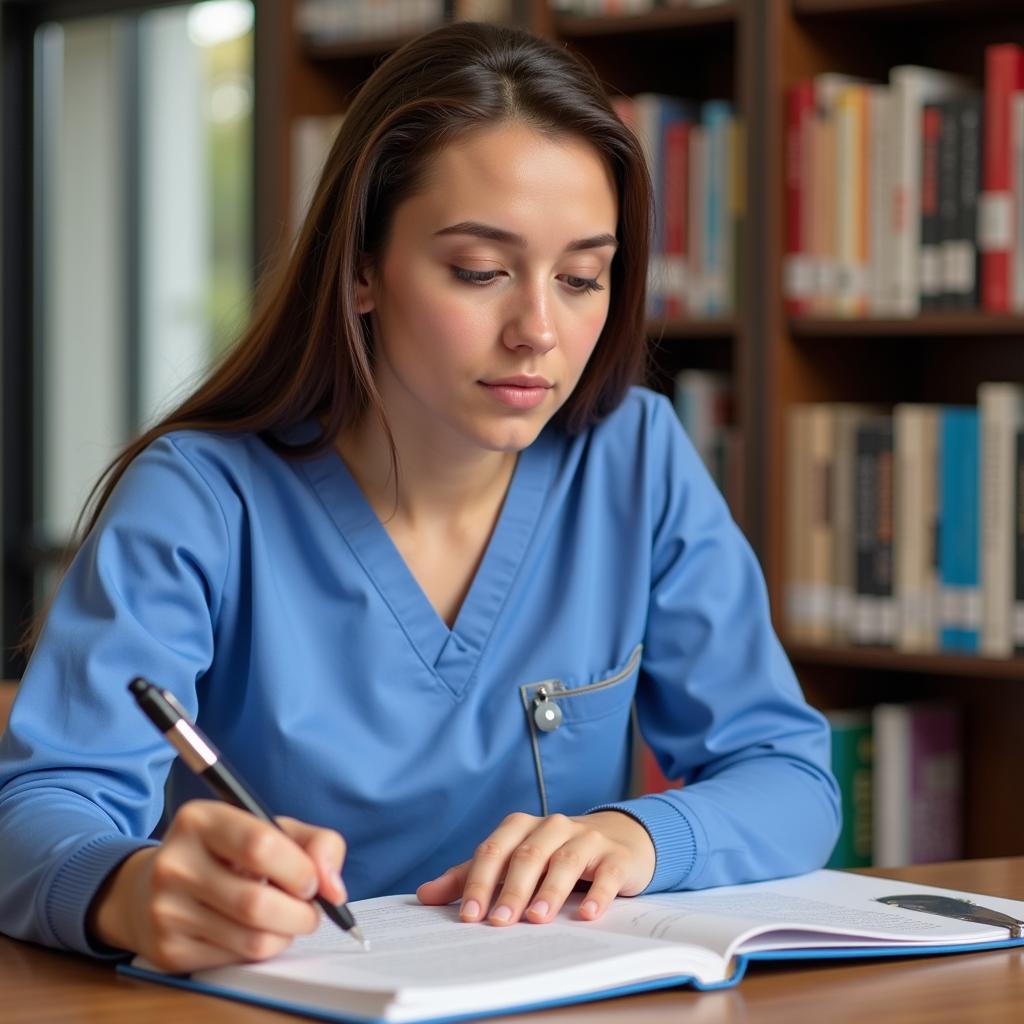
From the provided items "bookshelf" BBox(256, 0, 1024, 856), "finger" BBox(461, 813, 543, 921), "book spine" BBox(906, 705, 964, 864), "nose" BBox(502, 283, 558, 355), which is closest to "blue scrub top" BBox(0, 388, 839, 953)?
"finger" BBox(461, 813, 543, 921)

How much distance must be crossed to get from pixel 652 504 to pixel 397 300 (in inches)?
13.1

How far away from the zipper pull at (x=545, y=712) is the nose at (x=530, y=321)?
1.00 feet

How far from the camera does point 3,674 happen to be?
3586 millimetres

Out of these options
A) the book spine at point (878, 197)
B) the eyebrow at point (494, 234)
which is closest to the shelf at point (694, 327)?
the book spine at point (878, 197)

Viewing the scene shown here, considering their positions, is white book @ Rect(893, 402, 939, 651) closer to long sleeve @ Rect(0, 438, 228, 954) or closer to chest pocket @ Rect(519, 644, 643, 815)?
chest pocket @ Rect(519, 644, 643, 815)

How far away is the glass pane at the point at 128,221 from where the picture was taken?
12.7 ft

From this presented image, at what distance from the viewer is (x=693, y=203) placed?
2.53 m

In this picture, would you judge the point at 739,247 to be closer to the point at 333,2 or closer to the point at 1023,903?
the point at 333,2

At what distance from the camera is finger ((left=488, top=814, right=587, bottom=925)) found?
1.01 meters

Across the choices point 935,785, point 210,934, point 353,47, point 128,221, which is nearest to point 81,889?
point 210,934

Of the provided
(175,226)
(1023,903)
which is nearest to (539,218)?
(1023,903)

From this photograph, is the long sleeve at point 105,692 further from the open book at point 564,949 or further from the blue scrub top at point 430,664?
the open book at point 564,949

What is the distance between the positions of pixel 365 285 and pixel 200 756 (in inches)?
23.2

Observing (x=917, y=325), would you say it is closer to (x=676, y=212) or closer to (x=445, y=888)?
(x=676, y=212)
